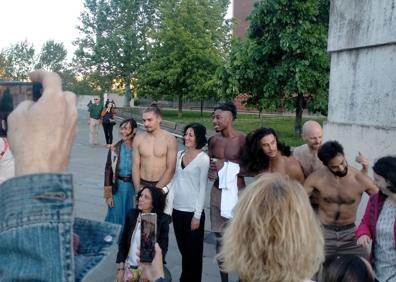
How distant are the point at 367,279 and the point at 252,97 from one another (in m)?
15.8

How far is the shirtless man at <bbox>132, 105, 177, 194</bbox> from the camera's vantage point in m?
5.21

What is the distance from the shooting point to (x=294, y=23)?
15.9 metres

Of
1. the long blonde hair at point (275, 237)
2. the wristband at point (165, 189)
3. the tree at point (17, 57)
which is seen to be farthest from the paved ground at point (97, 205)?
the tree at point (17, 57)

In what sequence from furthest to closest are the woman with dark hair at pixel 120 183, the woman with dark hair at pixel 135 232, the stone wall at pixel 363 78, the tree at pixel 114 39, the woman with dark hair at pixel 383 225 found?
the tree at pixel 114 39, the woman with dark hair at pixel 120 183, the stone wall at pixel 363 78, the woman with dark hair at pixel 135 232, the woman with dark hair at pixel 383 225

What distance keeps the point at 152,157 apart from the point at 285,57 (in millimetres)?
12242

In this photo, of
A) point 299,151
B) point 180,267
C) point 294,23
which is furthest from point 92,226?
point 294,23

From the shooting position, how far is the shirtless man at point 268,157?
4.48 m

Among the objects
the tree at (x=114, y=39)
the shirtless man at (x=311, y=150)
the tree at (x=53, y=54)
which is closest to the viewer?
the shirtless man at (x=311, y=150)

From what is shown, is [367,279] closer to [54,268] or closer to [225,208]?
[54,268]

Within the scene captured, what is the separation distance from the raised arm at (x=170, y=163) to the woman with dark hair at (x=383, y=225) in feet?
7.21

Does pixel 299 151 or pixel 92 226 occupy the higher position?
pixel 92 226

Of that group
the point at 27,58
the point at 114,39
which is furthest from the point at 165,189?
the point at 27,58

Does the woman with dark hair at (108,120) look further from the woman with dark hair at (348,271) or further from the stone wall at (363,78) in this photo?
the woman with dark hair at (348,271)

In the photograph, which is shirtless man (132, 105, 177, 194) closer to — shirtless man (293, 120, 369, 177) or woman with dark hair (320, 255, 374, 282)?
shirtless man (293, 120, 369, 177)
